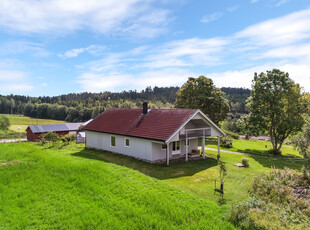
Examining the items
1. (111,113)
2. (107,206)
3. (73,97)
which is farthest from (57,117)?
(107,206)

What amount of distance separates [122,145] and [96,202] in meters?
11.9

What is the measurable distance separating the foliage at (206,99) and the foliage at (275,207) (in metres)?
25.2

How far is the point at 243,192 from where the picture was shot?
12.5 metres

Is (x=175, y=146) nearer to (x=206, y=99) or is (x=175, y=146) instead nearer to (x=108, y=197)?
(x=108, y=197)

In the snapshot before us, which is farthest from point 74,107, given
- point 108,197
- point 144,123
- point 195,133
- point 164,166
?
point 108,197

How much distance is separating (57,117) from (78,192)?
11302cm

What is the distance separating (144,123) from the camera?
21297 millimetres

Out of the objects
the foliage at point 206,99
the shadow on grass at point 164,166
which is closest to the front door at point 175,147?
the shadow on grass at point 164,166

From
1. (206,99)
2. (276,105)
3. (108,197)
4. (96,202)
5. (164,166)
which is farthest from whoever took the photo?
(206,99)

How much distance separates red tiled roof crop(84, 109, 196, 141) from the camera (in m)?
18.8

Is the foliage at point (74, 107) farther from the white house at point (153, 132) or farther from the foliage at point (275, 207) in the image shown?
the foliage at point (275, 207)

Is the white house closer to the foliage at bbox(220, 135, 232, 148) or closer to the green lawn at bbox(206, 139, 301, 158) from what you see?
the green lawn at bbox(206, 139, 301, 158)

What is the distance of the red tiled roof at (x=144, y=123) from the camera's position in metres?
18.8

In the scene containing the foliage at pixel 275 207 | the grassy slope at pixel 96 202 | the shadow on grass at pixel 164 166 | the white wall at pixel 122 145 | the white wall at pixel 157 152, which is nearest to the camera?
the foliage at pixel 275 207
